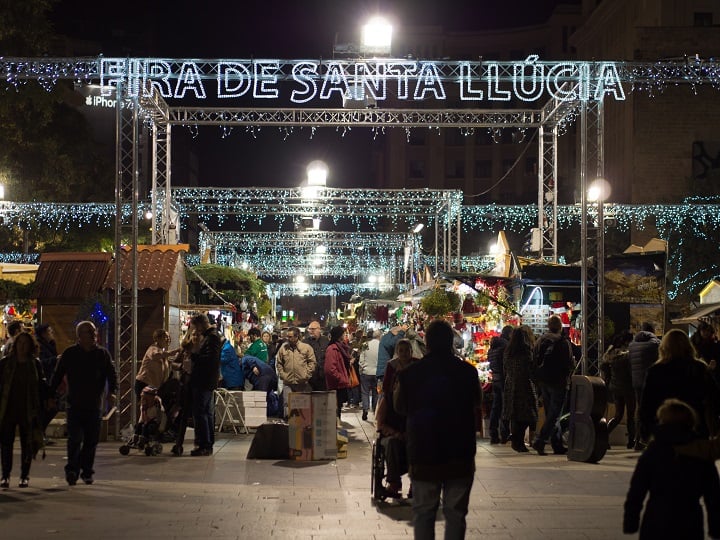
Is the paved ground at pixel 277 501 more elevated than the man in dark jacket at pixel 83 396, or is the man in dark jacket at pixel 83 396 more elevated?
the man in dark jacket at pixel 83 396

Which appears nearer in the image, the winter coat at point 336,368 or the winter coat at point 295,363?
the winter coat at point 295,363

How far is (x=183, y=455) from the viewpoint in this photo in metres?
13.0

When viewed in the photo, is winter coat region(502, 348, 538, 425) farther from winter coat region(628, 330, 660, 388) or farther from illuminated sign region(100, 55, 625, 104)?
illuminated sign region(100, 55, 625, 104)

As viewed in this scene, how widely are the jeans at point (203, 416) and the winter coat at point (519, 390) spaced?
4013mm

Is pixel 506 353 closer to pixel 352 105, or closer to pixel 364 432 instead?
pixel 364 432

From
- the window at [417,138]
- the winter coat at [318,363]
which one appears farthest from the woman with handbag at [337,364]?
the window at [417,138]

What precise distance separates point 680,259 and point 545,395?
30946 mm

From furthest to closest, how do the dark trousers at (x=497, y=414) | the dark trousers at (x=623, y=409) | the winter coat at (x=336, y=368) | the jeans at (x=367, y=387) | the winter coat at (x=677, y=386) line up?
the jeans at (x=367, y=387) < the winter coat at (x=336, y=368) < the dark trousers at (x=497, y=414) < the dark trousers at (x=623, y=409) < the winter coat at (x=677, y=386)

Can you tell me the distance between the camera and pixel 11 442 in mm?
10117

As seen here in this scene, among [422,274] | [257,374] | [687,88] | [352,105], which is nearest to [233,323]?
[422,274]

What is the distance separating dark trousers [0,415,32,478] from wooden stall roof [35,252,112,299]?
7.08m

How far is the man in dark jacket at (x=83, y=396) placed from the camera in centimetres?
1036

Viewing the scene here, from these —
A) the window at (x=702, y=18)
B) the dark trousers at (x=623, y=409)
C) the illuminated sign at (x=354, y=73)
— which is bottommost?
the dark trousers at (x=623, y=409)

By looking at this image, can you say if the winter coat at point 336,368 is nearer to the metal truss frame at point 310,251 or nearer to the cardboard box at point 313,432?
the cardboard box at point 313,432
